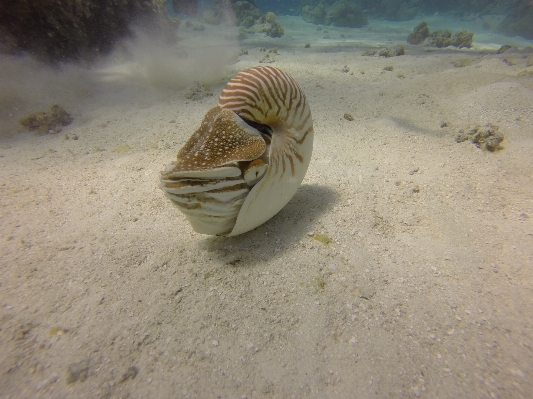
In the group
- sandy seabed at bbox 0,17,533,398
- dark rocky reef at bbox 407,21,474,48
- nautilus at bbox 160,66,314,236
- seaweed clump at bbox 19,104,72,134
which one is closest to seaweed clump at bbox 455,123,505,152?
sandy seabed at bbox 0,17,533,398

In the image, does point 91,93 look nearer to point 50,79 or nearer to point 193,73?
point 50,79

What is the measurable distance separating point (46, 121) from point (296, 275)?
20.8 feet

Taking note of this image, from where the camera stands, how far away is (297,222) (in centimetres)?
297

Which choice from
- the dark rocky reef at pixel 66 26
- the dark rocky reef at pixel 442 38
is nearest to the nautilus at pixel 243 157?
the dark rocky reef at pixel 66 26

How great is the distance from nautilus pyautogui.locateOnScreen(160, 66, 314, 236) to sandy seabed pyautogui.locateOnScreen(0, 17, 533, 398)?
0.53 meters

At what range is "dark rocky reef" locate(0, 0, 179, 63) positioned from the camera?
6617 mm

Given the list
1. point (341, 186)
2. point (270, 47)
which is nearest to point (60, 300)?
point (341, 186)

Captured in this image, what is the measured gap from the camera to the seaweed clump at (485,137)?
3791 millimetres

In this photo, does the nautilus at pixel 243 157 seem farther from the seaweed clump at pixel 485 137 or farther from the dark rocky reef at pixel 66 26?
the dark rocky reef at pixel 66 26

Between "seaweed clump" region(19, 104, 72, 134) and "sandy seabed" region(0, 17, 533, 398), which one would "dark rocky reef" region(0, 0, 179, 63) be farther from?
"sandy seabed" region(0, 17, 533, 398)

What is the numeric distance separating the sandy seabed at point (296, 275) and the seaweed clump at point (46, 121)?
23.7 inches

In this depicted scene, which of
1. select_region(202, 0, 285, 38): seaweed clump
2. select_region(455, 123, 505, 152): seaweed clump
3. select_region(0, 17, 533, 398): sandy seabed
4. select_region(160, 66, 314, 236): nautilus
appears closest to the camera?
select_region(0, 17, 533, 398): sandy seabed

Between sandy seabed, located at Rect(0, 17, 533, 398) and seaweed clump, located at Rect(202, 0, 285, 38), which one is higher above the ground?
seaweed clump, located at Rect(202, 0, 285, 38)

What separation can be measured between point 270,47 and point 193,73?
6.71 m
